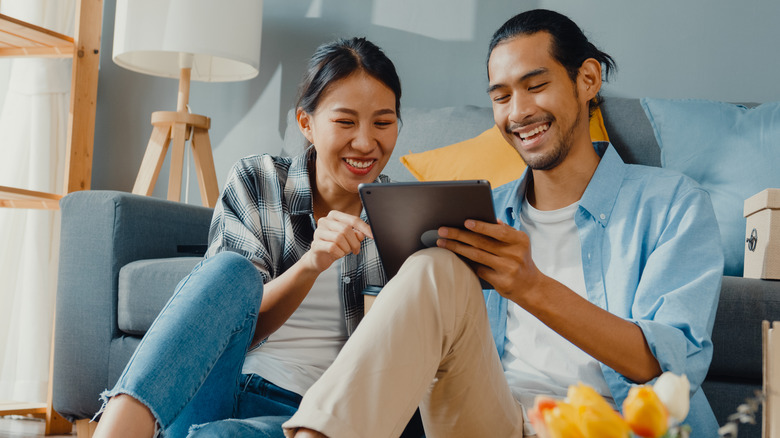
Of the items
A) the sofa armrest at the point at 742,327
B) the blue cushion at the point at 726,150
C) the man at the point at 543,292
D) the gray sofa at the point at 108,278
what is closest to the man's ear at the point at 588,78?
the man at the point at 543,292

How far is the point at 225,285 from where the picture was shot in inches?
38.2

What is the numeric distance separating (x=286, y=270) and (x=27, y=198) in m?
1.18

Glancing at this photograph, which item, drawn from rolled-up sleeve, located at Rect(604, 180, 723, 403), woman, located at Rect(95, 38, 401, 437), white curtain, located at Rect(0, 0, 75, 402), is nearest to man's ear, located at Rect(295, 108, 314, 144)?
woman, located at Rect(95, 38, 401, 437)

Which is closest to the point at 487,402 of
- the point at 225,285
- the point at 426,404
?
the point at 426,404

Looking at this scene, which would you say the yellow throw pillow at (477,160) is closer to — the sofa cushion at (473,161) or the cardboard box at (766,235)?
the sofa cushion at (473,161)

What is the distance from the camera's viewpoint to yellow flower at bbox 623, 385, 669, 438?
365 millimetres

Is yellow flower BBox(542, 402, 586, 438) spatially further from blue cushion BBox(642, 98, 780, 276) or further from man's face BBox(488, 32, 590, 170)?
blue cushion BBox(642, 98, 780, 276)

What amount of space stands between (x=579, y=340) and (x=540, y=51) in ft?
1.71

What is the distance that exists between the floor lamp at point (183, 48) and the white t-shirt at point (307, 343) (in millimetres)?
1229

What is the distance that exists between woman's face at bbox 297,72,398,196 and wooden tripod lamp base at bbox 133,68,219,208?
1.18 m

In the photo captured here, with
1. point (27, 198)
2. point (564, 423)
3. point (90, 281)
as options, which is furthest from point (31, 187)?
point (564, 423)

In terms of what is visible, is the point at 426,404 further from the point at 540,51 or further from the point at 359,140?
the point at 540,51

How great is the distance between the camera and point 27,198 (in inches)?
80.2

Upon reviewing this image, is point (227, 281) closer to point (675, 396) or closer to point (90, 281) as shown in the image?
point (675, 396)
